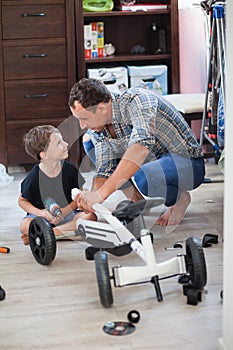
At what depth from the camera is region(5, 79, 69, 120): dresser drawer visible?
4.64 m

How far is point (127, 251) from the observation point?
128 inches

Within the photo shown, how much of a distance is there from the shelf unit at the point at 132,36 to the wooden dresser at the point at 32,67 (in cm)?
7

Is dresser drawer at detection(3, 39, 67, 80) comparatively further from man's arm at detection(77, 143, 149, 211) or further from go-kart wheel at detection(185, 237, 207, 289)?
go-kart wheel at detection(185, 237, 207, 289)

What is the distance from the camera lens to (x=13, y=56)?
15.1 feet

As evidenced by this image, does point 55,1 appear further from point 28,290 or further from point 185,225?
point 28,290

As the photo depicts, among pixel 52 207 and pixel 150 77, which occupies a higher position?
pixel 150 77

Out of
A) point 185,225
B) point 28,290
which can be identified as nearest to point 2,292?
point 28,290

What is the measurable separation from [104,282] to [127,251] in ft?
1.86

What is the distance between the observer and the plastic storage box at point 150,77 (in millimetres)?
4855

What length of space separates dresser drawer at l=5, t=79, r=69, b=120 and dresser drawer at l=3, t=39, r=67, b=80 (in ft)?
0.16

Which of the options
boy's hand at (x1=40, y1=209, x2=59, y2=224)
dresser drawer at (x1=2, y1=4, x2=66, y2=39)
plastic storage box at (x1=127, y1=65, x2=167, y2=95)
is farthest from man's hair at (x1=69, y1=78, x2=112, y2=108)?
plastic storage box at (x1=127, y1=65, x2=167, y2=95)

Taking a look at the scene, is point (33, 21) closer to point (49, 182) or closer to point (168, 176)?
point (49, 182)

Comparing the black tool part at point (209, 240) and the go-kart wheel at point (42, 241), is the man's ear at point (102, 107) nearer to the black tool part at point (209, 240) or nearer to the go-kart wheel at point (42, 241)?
the go-kart wheel at point (42, 241)

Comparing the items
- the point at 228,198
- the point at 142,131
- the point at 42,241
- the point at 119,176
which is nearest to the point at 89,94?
the point at 142,131
